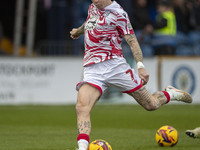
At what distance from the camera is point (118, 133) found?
1045 centimetres

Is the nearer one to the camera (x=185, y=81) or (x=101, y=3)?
(x=101, y=3)

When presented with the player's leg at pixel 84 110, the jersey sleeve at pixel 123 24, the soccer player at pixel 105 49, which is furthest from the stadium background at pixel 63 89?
the jersey sleeve at pixel 123 24

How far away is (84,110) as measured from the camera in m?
7.42

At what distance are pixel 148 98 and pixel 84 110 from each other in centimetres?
134

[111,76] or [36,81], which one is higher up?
[111,76]

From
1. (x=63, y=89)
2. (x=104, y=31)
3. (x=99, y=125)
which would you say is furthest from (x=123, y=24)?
(x=63, y=89)

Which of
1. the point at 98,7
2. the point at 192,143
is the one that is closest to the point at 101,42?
the point at 98,7

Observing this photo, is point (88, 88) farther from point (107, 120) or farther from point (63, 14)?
point (63, 14)

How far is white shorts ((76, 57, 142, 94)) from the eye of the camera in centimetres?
779

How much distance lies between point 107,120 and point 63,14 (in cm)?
948

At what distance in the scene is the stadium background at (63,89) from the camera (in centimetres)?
987

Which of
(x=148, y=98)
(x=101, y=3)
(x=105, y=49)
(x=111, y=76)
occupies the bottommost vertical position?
(x=148, y=98)

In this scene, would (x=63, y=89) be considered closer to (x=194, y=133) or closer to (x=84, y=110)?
(x=194, y=133)

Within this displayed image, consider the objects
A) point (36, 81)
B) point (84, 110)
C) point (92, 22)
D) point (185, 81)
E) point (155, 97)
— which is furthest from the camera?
point (185, 81)
